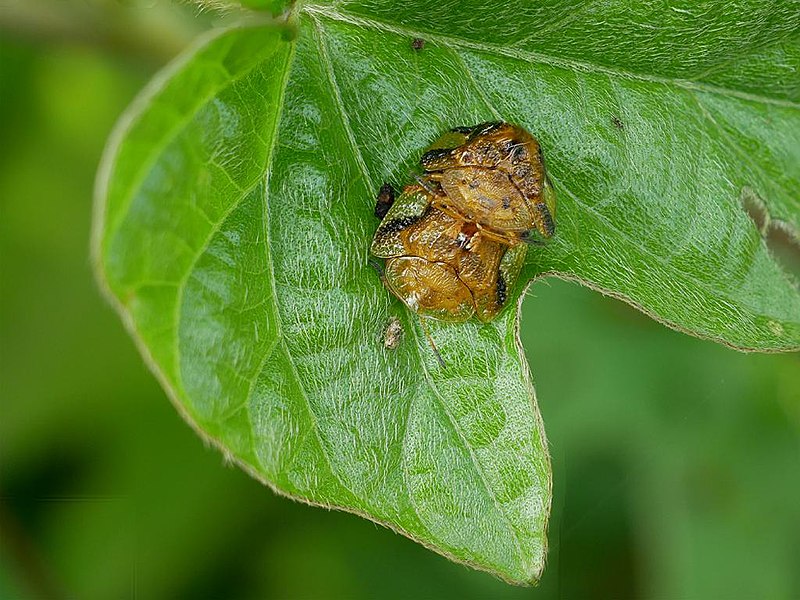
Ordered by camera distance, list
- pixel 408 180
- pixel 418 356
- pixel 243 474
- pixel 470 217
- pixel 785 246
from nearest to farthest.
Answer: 1. pixel 418 356
2. pixel 408 180
3. pixel 470 217
4. pixel 785 246
5. pixel 243 474

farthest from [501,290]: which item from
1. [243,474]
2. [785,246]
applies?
[243,474]

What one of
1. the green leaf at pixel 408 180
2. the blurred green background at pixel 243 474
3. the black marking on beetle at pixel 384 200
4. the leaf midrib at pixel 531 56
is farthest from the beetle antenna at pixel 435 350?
the blurred green background at pixel 243 474

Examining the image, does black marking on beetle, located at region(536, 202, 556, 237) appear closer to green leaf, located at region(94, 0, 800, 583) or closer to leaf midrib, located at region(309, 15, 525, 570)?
green leaf, located at region(94, 0, 800, 583)

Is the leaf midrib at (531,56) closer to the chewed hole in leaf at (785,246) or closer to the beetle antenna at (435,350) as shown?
the chewed hole in leaf at (785,246)

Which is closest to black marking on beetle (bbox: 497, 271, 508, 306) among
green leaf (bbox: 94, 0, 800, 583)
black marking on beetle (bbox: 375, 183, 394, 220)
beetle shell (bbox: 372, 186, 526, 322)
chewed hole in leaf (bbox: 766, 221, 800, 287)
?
beetle shell (bbox: 372, 186, 526, 322)

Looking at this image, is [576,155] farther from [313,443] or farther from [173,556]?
[173,556]

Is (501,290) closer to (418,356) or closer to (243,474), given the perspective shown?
(418,356)
